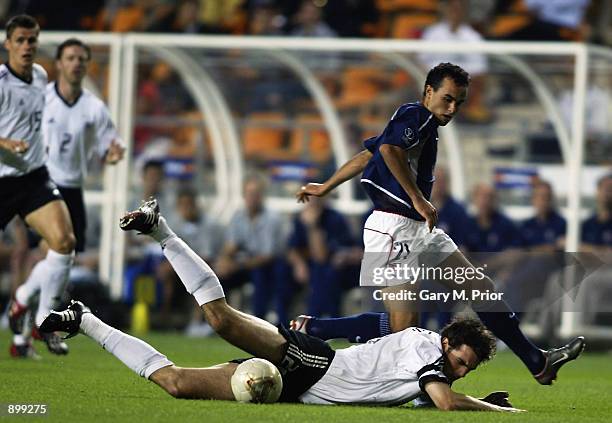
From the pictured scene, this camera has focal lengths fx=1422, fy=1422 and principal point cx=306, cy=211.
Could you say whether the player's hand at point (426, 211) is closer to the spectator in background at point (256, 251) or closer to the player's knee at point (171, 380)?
the player's knee at point (171, 380)

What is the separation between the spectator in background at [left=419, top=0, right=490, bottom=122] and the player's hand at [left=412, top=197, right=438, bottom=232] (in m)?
7.23

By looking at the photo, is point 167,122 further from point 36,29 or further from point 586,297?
point 36,29

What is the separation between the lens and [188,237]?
639 inches

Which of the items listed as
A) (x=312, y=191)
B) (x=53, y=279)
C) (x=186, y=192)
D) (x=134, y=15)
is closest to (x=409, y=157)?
(x=312, y=191)

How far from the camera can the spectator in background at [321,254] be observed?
1552 cm

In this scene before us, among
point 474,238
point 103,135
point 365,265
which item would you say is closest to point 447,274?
point 365,265

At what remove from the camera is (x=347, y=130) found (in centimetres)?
1631

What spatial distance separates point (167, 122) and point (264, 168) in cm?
131

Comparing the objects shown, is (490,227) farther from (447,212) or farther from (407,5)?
(407,5)

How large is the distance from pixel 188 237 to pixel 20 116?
5615 millimetres

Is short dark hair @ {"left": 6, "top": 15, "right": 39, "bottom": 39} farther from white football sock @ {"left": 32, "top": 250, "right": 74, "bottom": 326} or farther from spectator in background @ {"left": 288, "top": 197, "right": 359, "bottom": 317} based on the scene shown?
spectator in background @ {"left": 288, "top": 197, "right": 359, "bottom": 317}

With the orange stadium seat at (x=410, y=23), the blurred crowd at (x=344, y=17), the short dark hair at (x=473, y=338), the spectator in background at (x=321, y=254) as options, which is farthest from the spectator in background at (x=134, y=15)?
the short dark hair at (x=473, y=338)

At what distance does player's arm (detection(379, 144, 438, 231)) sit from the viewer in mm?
8539

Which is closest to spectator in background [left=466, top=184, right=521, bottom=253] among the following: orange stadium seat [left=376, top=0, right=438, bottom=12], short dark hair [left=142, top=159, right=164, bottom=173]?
short dark hair [left=142, top=159, right=164, bottom=173]
